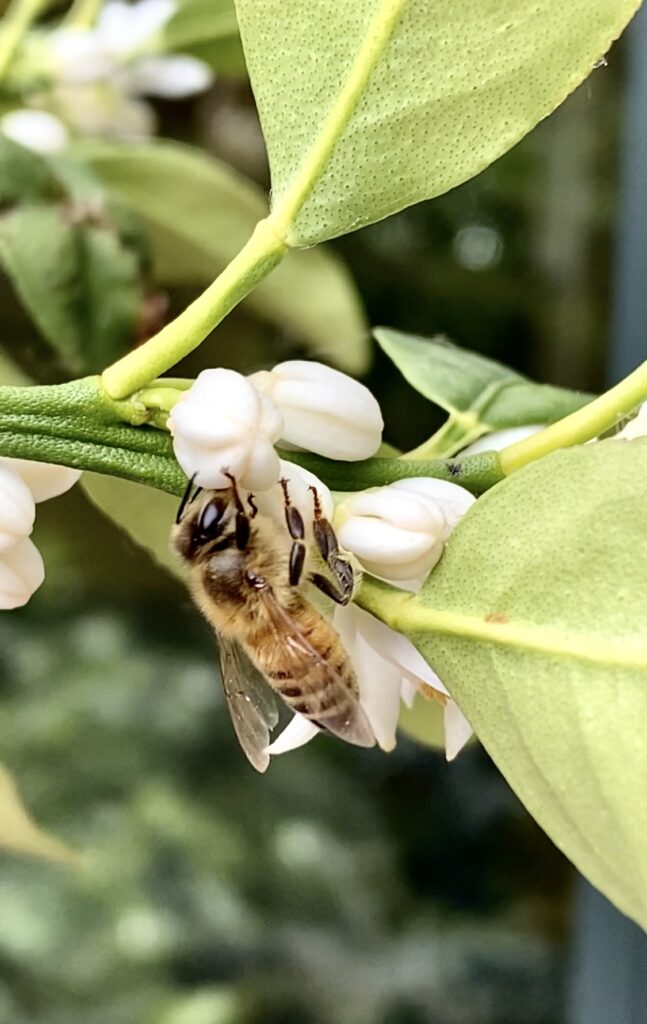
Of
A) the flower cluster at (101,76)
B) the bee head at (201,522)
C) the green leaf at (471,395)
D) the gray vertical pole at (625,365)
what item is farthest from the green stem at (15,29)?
the gray vertical pole at (625,365)

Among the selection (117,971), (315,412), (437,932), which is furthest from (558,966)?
(315,412)

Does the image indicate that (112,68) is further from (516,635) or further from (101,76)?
(516,635)

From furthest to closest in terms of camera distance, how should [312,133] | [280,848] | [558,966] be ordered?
[558,966] < [280,848] < [312,133]

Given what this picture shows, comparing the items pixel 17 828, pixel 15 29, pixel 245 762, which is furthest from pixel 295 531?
pixel 245 762

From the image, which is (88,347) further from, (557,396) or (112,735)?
(112,735)

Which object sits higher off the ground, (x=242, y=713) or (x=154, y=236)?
(x=154, y=236)

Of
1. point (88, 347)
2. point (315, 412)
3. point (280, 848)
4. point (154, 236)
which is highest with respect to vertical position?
point (154, 236)

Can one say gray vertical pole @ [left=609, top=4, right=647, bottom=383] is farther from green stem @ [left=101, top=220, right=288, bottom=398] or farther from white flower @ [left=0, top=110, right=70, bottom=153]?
green stem @ [left=101, top=220, right=288, bottom=398]
